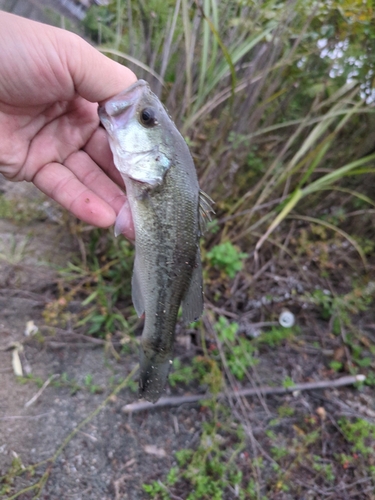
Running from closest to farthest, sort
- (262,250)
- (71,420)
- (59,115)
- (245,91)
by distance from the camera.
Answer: (59,115)
(71,420)
(245,91)
(262,250)

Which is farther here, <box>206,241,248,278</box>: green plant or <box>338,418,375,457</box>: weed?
<box>206,241,248,278</box>: green plant

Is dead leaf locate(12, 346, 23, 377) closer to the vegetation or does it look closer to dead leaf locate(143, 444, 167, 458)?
the vegetation

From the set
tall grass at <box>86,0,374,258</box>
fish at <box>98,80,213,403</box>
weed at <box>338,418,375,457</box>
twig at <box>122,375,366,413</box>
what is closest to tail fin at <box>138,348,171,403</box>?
fish at <box>98,80,213,403</box>

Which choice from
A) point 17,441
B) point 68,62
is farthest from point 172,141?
point 17,441

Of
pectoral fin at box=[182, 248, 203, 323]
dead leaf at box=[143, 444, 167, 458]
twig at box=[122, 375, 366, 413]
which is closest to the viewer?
pectoral fin at box=[182, 248, 203, 323]

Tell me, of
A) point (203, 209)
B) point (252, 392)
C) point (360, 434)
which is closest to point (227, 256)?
point (252, 392)

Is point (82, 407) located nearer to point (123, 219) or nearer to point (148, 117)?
point (123, 219)
